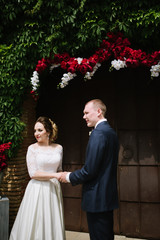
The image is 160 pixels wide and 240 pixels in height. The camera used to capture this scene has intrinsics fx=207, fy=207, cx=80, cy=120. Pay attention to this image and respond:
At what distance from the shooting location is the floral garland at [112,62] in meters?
3.13

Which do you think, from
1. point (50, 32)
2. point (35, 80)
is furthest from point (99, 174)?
point (50, 32)

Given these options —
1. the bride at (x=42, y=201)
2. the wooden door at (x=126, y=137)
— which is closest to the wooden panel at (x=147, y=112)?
→ the wooden door at (x=126, y=137)

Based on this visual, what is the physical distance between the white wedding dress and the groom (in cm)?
51

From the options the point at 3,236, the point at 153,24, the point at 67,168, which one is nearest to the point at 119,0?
the point at 153,24

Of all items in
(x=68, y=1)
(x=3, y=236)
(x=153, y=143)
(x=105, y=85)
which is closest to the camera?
(x=3, y=236)

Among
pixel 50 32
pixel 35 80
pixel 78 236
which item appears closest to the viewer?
pixel 35 80

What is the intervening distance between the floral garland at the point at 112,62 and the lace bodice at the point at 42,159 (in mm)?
1103

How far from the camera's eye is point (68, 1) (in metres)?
3.47

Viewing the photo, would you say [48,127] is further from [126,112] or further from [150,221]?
[150,221]

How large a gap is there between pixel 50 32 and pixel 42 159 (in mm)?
2179

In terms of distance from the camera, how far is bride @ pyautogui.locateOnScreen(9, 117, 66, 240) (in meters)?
2.62

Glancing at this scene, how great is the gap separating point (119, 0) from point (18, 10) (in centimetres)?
176

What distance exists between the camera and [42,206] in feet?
8.77

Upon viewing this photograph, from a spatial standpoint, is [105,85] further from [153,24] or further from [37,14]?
[37,14]
